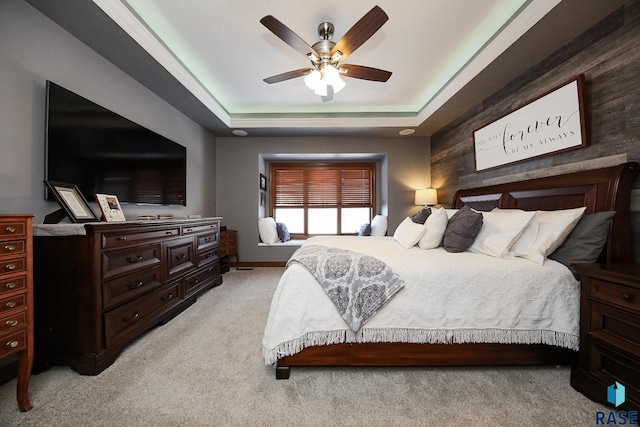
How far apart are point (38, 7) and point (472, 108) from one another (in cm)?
424

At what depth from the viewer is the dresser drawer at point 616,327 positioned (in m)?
1.12

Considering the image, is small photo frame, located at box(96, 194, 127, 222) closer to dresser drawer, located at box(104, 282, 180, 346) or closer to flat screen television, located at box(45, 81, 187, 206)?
flat screen television, located at box(45, 81, 187, 206)

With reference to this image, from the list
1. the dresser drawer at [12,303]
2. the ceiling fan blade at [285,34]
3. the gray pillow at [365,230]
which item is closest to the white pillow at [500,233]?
the ceiling fan blade at [285,34]

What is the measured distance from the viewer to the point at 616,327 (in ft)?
3.94

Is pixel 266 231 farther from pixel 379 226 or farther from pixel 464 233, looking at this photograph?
pixel 464 233

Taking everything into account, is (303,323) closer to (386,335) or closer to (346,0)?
(386,335)

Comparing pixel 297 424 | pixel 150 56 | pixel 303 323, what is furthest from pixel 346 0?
pixel 297 424

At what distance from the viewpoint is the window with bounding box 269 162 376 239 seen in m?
5.13

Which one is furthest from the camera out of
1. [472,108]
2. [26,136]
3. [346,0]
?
[472,108]

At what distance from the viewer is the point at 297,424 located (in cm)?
115

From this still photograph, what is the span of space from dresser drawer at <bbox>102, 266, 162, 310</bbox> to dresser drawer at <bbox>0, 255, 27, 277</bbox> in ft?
1.54

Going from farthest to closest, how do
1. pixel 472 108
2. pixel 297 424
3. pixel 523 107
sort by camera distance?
1. pixel 472 108
2. pixel 523 107
3. pixel 297 424

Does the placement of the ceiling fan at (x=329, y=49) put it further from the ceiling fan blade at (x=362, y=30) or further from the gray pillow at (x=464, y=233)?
the gray pillow at (x=464, y=233)

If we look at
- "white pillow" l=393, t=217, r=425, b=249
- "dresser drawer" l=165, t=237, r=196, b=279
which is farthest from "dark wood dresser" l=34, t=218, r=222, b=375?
"white pillow" l=393, t=217, r=425, b=249
